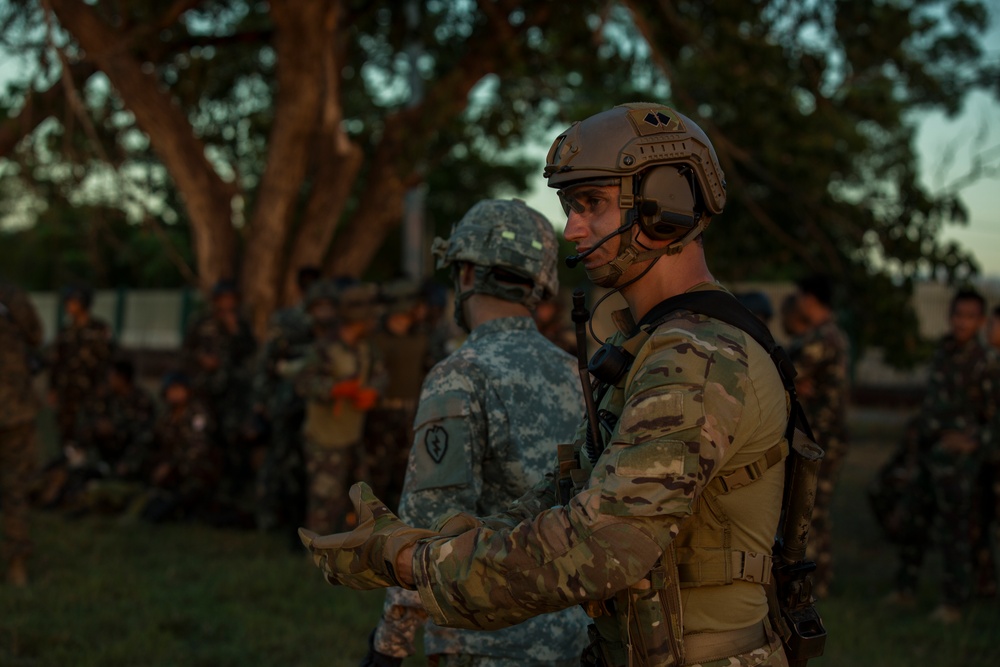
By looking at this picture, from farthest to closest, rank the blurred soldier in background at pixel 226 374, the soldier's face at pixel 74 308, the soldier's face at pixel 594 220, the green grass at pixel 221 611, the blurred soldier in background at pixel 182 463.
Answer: the soldier's face at pixel 74 308
the blurred soldier in background at pixel 226 374
the blurred soldier in background at pixel 182 463
the green grass at pixel 221 611
the soldier's face at pixel 594 220

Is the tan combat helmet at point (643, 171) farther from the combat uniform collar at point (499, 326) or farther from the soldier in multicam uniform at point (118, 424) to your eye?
the soldier in multicam uniform at point (118, 424)

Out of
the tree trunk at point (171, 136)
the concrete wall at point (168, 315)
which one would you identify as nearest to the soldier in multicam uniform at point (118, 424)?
the tree trunk at point (171, 136)

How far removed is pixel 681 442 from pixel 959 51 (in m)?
21.0

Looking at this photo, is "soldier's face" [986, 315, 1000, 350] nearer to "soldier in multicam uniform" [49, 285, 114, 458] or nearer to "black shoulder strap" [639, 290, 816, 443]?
"black shoulder strap" [639, 290, 816, 443]

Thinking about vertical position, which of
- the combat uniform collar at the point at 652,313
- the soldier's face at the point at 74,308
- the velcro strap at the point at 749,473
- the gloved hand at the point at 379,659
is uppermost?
the combat uniform collar at the point at 652,313

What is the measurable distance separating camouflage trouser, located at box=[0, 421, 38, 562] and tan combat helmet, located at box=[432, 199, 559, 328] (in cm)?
434

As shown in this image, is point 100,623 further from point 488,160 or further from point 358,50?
point 488,160

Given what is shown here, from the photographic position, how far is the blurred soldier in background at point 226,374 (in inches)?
372

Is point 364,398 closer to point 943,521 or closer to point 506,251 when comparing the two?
point 943,521

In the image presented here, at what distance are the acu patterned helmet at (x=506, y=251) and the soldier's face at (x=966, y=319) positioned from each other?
442 cm

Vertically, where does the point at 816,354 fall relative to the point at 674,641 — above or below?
above

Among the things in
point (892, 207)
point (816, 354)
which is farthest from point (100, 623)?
point (892, 207)

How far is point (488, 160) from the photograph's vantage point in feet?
92.8

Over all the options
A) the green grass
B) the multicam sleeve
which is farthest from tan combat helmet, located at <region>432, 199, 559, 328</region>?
the green grass
